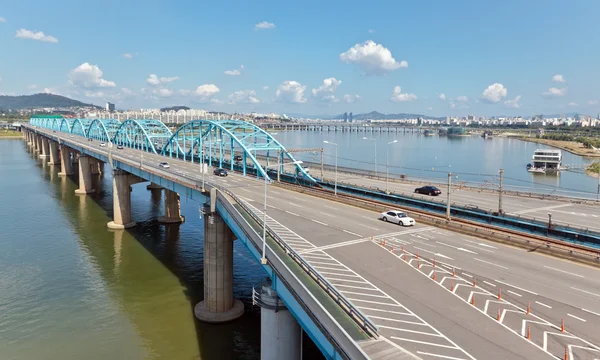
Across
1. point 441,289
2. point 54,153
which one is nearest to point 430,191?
point 441,289

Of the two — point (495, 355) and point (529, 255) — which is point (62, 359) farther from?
point (529, 255)

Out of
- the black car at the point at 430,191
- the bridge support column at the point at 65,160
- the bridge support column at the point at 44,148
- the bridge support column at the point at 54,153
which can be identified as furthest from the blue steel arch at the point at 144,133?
the black car at the point at 430,191

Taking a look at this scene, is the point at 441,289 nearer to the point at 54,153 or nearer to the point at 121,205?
the point at 121,205

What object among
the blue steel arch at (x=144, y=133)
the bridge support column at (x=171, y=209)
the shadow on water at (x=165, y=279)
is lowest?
the shadow on water at (x=165, y=279)

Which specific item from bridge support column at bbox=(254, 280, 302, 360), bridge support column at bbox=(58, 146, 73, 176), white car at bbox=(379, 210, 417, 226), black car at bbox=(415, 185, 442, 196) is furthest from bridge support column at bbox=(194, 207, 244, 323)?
bridge support column at bbox=(58, 146, 73, 176)

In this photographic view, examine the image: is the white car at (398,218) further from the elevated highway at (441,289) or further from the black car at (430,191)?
the black car at (430,191)
